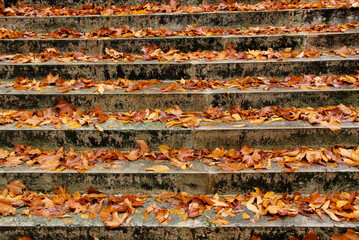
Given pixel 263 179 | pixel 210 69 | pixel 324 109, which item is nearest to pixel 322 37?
pixel 324 109

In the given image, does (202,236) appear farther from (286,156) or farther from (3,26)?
(3,26)

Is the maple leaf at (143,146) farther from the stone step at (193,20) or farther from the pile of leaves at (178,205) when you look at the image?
the stone step at (193,20)

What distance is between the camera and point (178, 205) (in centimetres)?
258

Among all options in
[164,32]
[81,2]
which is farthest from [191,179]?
[81,2]

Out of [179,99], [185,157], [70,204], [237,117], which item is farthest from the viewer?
[179,99]

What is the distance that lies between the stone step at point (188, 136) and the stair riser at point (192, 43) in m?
1.44

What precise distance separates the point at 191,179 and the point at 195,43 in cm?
211

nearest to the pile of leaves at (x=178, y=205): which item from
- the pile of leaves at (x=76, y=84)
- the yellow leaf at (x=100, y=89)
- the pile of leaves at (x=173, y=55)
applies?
the yellow leaf at (x=100, y=89)

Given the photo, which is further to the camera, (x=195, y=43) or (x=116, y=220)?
(x=195, y=43)

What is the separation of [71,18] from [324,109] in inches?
148

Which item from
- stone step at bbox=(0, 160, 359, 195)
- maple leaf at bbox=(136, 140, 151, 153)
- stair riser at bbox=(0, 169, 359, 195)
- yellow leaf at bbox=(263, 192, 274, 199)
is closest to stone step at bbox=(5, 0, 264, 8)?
maple leaf at bbox=(136, 140, 151, 153)

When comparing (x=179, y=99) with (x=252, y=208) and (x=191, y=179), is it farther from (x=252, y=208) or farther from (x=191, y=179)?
(x=252, y=208)

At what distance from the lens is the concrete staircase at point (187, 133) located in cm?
241

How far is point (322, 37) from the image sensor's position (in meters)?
3.95
